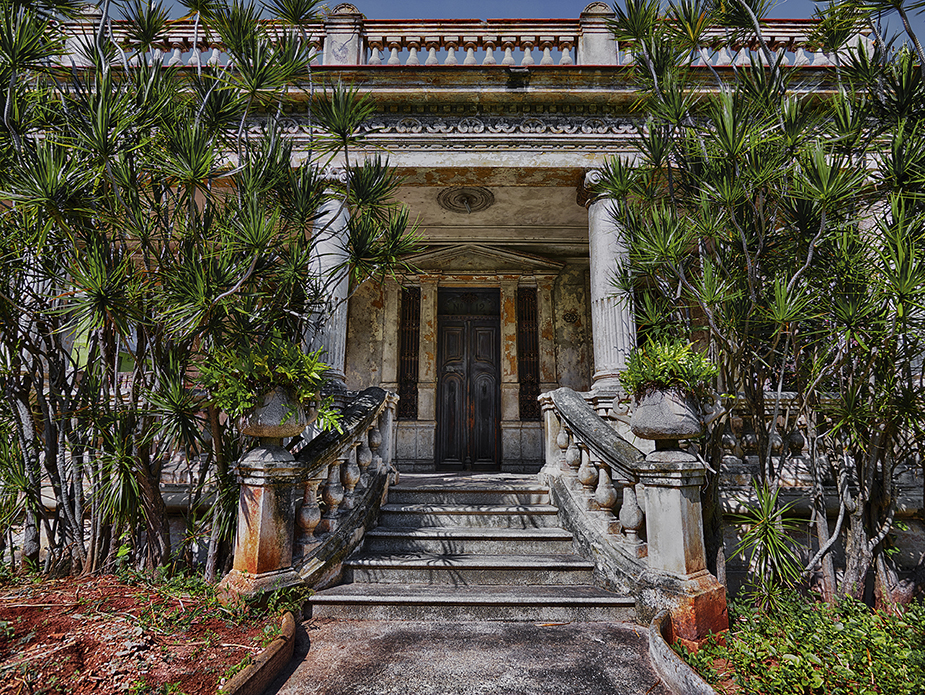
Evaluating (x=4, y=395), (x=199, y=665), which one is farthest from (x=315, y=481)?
(x=4, y=395)

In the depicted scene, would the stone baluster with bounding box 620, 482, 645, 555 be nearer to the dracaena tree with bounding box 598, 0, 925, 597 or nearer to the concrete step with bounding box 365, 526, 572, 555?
the dracaena tree with bounding box 598, 0, 925, 597

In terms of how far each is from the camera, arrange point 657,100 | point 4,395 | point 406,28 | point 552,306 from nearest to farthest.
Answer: point 4,395 < point 657,100 < point 406,28 < point 552,306

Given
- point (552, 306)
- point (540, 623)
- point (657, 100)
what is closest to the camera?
point (540, 623)

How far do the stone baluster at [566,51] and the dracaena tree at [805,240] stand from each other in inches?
101

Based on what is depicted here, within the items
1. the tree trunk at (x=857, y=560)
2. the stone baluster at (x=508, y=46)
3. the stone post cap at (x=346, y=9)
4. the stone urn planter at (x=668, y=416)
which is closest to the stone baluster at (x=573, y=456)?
the stone urn planter at (x=668, y=416)

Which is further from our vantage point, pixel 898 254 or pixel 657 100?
pixel 657 100

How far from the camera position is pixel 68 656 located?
2215mm

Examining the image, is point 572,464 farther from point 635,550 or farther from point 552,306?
point 552,306

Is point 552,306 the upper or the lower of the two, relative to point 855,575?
upper

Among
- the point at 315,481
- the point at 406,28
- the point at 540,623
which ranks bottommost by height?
the point at 540,623

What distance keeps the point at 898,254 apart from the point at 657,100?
68.9 inches

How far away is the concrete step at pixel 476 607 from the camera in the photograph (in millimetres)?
3055

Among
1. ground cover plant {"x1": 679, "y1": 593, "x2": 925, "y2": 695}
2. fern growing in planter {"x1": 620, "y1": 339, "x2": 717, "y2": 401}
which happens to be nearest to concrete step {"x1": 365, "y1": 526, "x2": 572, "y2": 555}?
ground cover plant {"x1": 679, "y1": 593, "x2": 925, "y2": 695}

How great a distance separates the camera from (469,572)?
11.3ft
